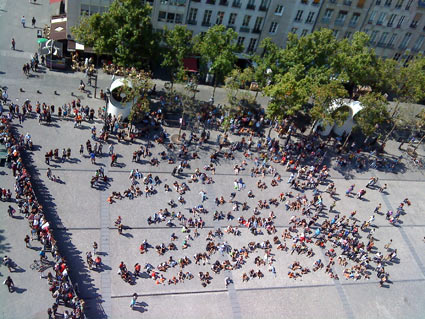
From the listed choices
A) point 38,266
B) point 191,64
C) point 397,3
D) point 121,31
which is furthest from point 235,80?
point 38,266

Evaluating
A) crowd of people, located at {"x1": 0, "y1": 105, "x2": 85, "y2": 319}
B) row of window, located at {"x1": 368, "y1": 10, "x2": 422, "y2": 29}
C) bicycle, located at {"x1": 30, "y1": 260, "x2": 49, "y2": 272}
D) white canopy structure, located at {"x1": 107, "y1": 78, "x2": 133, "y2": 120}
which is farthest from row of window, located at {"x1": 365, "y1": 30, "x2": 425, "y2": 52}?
bicycle, located at {"x1": 30, "y1": 260, "x2": 49, "y2": 272}

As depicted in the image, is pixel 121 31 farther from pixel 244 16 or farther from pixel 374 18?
pixel 374 18

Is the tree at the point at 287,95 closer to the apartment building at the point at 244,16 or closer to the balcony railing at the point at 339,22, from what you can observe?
the apartment building at the point at 244,16

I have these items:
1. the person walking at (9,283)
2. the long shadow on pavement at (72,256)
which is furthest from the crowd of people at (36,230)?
the long shadow on pavement at (72,256)

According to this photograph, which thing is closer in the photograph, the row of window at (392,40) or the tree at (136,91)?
the tree at (136,91)

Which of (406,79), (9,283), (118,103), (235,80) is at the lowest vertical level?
(9,283)

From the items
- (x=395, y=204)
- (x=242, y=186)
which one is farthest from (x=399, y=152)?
(x=242, y=186)

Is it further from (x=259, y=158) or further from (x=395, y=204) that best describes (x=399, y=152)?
(x=259, y=158)
